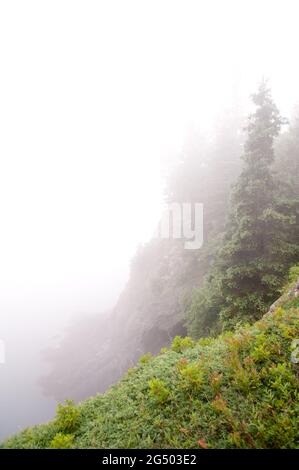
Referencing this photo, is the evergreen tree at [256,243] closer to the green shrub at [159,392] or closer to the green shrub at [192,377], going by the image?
the green shrub at [192,377]

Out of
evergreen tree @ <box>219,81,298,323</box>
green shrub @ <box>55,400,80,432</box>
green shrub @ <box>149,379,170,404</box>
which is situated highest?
evergreen tree @ <box>219,81,298,323</box>

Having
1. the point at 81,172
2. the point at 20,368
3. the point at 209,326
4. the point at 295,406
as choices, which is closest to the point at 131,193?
the point at 81,172

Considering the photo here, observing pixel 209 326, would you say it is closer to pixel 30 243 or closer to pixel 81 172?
pixel 81 172

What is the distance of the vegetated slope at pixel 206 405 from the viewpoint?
4.31 meters

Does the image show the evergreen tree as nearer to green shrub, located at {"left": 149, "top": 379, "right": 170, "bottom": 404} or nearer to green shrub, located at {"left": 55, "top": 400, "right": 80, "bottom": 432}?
green shrub, located at {"left": 149, "top": 379, "right": 170, "bottom": 404}

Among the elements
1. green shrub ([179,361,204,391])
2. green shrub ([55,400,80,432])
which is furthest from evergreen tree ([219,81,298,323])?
green shrub ([55,400,80,432])

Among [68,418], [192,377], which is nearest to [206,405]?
[192,377]

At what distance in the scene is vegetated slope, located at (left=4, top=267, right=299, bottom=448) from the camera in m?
4.31

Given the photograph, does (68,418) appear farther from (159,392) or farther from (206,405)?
(206,405)

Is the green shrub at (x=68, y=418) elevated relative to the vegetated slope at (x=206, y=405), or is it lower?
lower

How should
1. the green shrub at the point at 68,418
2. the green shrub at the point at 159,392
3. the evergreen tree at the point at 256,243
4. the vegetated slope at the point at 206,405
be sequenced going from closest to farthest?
the vegetated slope at the point at 206,405 < the green shrub at the point at 159,392 < the green shrub at the point at 68,418 < the evergreen tree at the point at 256,243

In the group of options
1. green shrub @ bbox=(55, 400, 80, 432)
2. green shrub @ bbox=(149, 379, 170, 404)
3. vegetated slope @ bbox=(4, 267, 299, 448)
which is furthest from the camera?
green shrub @ bbox=(55, 400, 80, 432)

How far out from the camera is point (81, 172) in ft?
385

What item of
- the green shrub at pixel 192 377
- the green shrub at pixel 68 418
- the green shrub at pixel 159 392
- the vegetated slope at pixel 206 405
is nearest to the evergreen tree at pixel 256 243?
the vegetated slope at pixel 206 405
